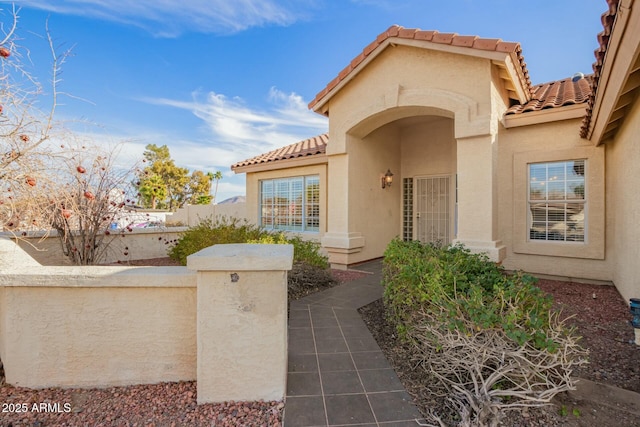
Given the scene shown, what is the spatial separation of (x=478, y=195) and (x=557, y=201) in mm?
2138

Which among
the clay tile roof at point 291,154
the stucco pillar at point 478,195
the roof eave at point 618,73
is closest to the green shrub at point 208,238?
the clay tile roof at point 291,154

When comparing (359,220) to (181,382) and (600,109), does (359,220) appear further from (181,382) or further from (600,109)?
(181,382)

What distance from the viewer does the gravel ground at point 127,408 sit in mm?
2422

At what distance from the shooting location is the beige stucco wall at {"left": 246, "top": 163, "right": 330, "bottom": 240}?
10203 millimetres

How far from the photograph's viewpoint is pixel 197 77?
13.2 m

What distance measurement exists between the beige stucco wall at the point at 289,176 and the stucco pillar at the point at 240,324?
761 centimetres

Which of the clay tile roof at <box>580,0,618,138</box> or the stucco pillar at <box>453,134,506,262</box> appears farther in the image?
the stucco pillar at <box>453,134,506,262</box>

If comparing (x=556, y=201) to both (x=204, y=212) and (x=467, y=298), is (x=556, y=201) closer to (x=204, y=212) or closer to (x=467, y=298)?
(x=467, y=298)

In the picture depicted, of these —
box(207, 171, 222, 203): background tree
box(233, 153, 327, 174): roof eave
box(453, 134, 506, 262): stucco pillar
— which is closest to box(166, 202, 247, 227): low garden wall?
box(233, 153, 327, 174): roof eave

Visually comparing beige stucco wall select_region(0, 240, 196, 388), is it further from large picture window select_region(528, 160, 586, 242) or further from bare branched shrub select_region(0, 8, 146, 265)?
large picture window select_region(528, 160, 586, 242)

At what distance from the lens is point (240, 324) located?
2584 millimetres

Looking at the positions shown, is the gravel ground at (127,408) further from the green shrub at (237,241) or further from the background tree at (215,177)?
the background tree at (215,177)

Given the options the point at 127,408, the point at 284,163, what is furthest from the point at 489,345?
the point at 284,163

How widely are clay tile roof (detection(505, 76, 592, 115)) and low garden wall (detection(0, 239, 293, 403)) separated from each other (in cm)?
772
